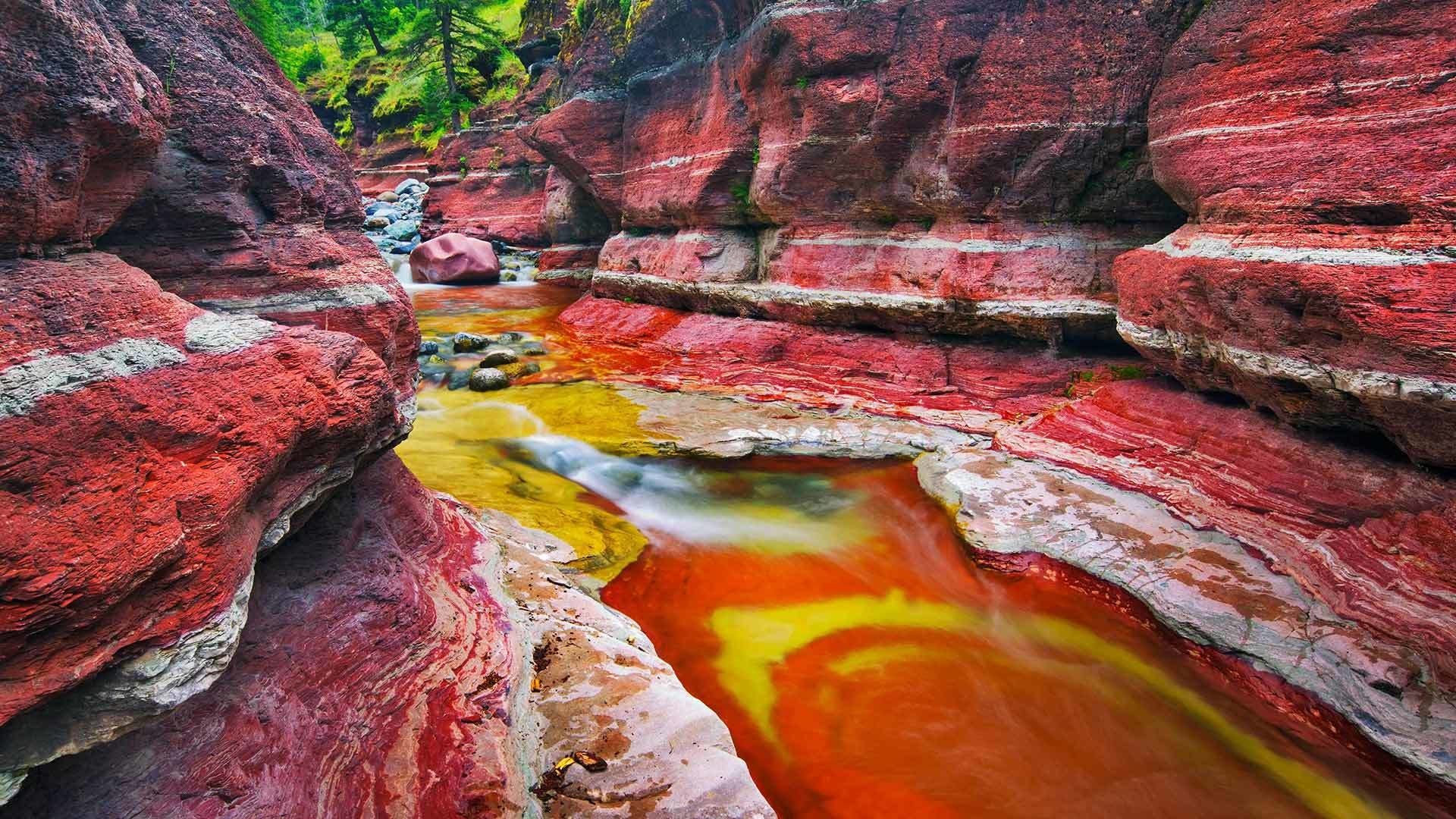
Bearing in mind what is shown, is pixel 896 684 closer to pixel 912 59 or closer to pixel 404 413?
pixel 404 413

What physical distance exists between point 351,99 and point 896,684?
3254 cm

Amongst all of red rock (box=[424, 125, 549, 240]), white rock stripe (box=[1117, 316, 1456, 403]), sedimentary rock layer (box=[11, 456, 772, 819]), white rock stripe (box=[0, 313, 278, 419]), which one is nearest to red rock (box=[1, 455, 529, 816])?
sedimentary rock layer (box=[11, 456, 772, 819])

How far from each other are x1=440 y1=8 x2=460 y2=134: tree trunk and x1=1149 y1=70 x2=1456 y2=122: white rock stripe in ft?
75.0

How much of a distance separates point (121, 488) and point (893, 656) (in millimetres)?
4096

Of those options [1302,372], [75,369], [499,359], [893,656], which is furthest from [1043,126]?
[75,369]

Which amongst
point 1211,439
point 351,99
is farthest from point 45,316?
point 351,99

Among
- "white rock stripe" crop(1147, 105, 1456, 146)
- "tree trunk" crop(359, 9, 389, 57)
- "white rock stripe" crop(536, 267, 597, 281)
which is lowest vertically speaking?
"white rock stripe" crop(536, 267, 597, 281)

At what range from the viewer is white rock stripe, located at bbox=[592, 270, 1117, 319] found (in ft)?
26.8

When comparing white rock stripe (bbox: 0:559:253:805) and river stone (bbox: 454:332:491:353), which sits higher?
white rock stripe (bbox: 0:559:253:805)

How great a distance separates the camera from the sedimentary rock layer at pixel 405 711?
2.60 meters

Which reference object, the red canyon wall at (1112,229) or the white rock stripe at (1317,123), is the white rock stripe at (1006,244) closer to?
the red canyon wall at (1112,229)

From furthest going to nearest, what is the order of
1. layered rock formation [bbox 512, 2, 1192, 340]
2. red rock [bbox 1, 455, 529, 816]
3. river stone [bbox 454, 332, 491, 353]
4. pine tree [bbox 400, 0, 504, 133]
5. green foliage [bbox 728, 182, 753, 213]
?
pine tree [bbox 400, 0, 504, 133] < river stone [bbox 454, 332, 491, 353] < green foliage [bbox 728, 182, 753, 213] < layered rock formation [bbox 512, 2, 1192, 340] < red rock [bbox 1, 455, 529, 816]

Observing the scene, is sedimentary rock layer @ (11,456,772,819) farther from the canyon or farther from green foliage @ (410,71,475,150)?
green foliage @ (410,71,475,150)

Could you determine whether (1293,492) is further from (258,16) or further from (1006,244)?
(258,16)
